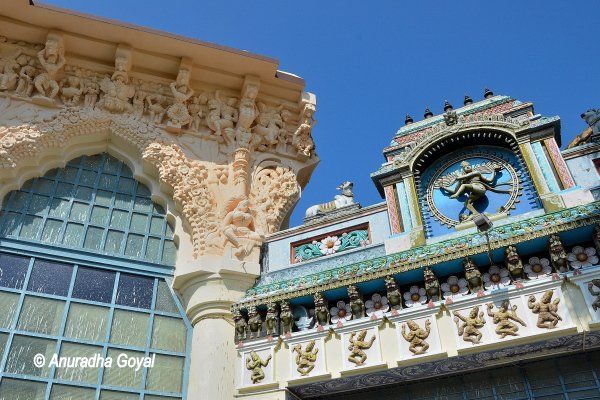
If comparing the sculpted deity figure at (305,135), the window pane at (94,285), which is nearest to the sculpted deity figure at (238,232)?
the window pane at (94,285)

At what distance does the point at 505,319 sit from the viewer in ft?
19.2

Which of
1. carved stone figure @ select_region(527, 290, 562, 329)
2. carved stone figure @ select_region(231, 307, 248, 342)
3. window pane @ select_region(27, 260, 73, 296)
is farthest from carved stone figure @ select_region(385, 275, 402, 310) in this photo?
window pane @ select_region(27, 260, 73, 296)

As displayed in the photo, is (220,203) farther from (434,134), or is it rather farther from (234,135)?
(434,134)

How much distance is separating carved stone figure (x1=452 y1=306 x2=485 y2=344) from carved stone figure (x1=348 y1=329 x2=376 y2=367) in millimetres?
982

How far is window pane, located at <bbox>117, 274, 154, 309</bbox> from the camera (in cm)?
794

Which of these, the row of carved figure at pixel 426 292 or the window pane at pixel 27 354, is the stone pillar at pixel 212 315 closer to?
the row of carved figure at pixel 426 292

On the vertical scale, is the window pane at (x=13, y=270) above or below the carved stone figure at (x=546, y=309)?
above

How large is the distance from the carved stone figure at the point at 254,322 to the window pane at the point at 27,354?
2.55 meters

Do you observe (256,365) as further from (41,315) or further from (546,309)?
(546,309)

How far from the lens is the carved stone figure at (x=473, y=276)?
6.18 m

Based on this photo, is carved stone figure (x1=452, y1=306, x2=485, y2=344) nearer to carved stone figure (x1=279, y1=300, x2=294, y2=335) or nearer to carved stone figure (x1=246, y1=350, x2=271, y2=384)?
carved stone figure (x1=279, y1=300, x2=294, y2=335)

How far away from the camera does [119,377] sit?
720cm

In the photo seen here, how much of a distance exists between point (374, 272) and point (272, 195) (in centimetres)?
303

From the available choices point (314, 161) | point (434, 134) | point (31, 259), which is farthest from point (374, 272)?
point (31, 259)
